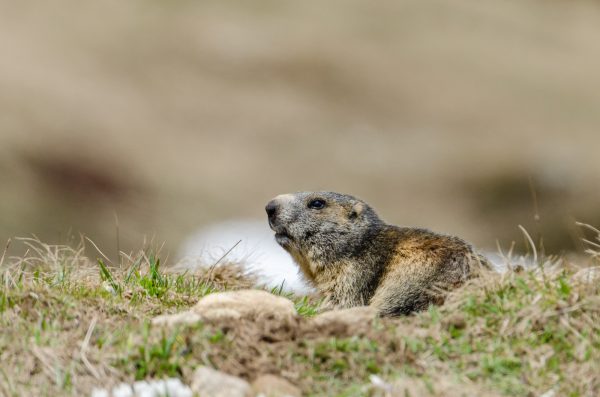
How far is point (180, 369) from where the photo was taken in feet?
17.1

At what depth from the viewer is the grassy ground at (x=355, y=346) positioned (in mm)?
5180

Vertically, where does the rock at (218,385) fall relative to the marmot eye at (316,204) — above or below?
below

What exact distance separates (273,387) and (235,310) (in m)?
1.06

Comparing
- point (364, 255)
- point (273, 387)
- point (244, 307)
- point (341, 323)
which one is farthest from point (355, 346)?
point (364, 255)

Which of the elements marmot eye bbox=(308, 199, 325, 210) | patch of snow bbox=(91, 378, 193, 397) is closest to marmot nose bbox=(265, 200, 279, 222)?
marmot eye bbox=(308, 199, 325, 210)

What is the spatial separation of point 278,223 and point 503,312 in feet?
10.1

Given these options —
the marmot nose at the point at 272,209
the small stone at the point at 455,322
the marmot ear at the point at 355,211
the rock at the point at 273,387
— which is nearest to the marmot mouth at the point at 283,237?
the marmot nose at the point at 272,209

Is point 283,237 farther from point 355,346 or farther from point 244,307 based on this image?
point 355,346

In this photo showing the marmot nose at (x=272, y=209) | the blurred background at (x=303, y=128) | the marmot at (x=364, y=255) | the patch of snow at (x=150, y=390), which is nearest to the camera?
the patch of snow at (x=150, y=390)

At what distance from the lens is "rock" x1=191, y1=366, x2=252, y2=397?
16.2 feet

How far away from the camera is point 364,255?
27.1 ft

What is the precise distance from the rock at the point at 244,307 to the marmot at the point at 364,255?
1.27 metres

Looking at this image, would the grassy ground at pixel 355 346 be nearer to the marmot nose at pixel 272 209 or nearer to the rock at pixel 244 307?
the rock at pixel 244 307

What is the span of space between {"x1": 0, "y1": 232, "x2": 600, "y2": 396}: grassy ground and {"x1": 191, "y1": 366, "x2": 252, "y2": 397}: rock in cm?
14
